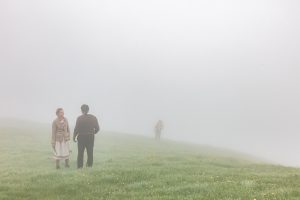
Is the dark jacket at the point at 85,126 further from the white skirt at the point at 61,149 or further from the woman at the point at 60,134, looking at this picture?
the white skirt at the point at 61,149

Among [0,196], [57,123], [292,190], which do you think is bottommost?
[0,196]

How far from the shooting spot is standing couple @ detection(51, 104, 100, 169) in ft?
82.1

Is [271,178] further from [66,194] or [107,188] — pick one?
[66,194]

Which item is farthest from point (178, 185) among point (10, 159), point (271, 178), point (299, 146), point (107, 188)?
point (299, 146)

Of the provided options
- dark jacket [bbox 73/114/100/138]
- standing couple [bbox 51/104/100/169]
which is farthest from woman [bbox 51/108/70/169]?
dark jacket [bbox 73/114/100/138]

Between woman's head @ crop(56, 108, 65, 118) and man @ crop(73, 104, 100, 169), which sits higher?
woman's head @ crop(56, 108, 65, 118)

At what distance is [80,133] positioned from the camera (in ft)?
82.2

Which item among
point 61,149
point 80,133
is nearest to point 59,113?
point 80,133

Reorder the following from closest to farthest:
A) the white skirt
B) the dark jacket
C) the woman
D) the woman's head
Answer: the dark jacket → the woman's head → the woman → the white skirt

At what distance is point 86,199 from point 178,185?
12.5ft

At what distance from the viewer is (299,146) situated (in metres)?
181

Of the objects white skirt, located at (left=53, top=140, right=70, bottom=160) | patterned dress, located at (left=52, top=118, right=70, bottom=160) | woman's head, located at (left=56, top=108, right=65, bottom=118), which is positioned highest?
woman's head, located at (left=56, top=108, right=65, bottom=118)

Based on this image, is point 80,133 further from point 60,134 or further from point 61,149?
point 61,149

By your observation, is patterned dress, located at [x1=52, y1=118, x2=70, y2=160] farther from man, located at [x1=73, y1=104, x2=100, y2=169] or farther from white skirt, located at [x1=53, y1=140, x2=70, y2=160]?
man, located at [x1=73, y1=104, x2=100, y2=169]
